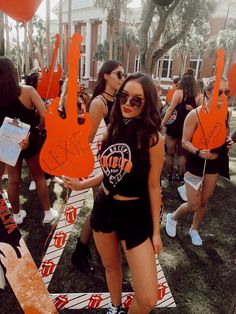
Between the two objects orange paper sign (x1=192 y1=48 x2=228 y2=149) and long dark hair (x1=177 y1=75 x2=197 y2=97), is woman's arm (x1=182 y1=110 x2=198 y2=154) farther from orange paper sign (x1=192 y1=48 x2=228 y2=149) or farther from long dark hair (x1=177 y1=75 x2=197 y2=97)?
long dark hair (x1=177 y1=75 x2=197 y2=97)

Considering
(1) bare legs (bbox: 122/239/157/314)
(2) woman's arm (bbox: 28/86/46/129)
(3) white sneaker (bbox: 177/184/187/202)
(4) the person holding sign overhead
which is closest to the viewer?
(1) bare legs (bbox: 122/239/157/314)

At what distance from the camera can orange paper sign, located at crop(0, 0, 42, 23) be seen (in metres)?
2.33

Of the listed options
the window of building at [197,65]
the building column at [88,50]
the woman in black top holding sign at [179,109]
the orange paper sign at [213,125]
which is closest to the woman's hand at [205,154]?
the orange paper sign at [213,125]

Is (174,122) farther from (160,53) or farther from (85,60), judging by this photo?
(85,60)

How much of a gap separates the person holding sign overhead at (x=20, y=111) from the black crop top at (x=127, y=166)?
1.02 metres

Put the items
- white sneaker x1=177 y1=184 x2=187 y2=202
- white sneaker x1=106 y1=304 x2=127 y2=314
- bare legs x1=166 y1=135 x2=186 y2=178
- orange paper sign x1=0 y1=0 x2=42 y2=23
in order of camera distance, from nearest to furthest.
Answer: white sneaker x1=106 y1=304 x2=127 y2=314, orange paper sign x1=0 y1=0 x2=42 y2=23, white sneaker x1=177 y1=184 x2=187 y2=202, bare legs x1=166 y1=135 x2=186 y2=178

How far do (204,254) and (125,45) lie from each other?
33.2 meters

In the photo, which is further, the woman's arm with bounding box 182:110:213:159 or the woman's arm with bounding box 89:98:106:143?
the woman's arm with bounding box 182:110:213:159

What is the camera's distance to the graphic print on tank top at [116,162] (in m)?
1.65

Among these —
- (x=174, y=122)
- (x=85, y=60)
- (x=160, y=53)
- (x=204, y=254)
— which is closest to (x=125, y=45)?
(x=85, y=60)

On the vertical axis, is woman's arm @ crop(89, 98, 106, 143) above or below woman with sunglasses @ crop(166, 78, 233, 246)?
above

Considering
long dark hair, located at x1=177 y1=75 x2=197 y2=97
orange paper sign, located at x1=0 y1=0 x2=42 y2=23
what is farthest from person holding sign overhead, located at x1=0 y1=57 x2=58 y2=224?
long dark hair, located at x1=177 y1=75 x2=197 y2=97

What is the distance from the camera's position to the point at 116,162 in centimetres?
168

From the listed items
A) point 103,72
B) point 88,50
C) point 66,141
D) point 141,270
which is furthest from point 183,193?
point 88,50
